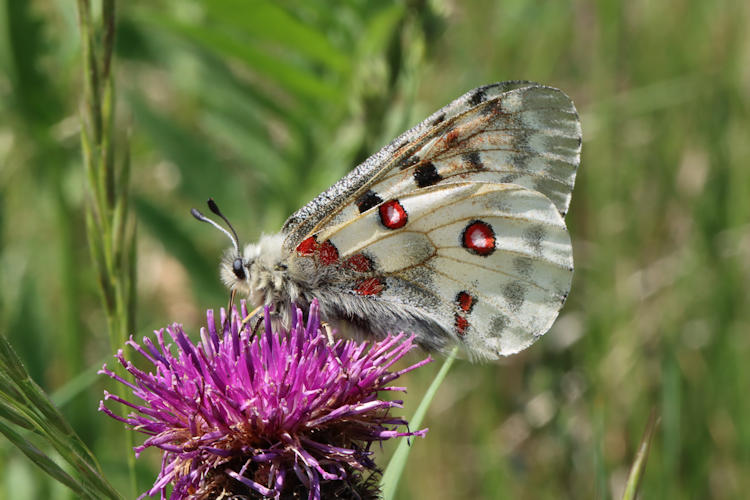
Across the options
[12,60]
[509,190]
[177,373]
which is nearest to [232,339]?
[177,373]

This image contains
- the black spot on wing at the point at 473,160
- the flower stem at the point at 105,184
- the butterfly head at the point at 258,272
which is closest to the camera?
the flower stem at the point at 105,184

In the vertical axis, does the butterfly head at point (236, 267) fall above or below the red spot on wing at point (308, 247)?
below

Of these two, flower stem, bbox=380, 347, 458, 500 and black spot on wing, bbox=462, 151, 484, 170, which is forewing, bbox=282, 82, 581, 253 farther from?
flower stem, bbox=380, 347, 458, 500

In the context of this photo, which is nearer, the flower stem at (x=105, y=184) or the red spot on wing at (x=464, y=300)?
the flower stem at (x=105, y=184)

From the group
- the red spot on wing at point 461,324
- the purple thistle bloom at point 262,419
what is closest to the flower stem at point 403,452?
the purple thistle bloom at point 262,419

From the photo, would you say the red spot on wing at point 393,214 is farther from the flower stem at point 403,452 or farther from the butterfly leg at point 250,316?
the flower stem at point 403,452

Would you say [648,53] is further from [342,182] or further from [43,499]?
A: [43,499]

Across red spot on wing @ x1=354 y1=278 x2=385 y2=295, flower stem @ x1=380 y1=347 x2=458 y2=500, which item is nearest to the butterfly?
red spot on wing @ x1=354 y1=278 x2=385 y2=295

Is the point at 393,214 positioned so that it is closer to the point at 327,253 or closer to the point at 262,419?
the point at 327,253
